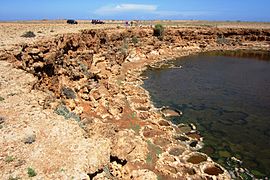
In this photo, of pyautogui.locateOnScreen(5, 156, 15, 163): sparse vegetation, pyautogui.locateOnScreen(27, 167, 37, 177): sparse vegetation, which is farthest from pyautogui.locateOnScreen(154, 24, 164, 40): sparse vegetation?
pyautogui.locateOnScreen(27, 167, 37, 177): sparse vegetation

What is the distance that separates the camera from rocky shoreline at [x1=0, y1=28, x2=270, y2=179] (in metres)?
16.4

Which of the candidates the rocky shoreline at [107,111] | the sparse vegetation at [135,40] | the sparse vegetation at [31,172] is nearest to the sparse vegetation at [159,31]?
the sparse vegetation at [135,40]

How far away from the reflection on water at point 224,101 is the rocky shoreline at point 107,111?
217cm

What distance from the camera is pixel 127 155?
22266mm

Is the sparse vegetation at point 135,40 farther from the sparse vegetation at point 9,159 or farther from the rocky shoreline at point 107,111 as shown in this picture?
the sparse vegetation at point 9,159

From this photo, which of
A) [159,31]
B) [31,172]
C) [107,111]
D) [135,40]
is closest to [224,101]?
[107,111]

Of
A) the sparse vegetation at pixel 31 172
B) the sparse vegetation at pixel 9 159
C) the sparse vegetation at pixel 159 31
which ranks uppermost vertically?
the sparse vegetation at pixel 159 31

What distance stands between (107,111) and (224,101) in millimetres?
16813

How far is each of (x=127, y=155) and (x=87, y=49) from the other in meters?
25.1

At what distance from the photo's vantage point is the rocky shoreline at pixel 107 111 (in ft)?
53.8

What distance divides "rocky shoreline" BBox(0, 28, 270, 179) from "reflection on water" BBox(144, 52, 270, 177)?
2.17 metres

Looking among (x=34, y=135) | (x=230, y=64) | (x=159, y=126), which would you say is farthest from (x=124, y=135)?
(x=230, y=64)

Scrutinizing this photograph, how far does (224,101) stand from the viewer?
38.4m

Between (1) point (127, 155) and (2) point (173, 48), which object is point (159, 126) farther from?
(2) point (173, 48)
